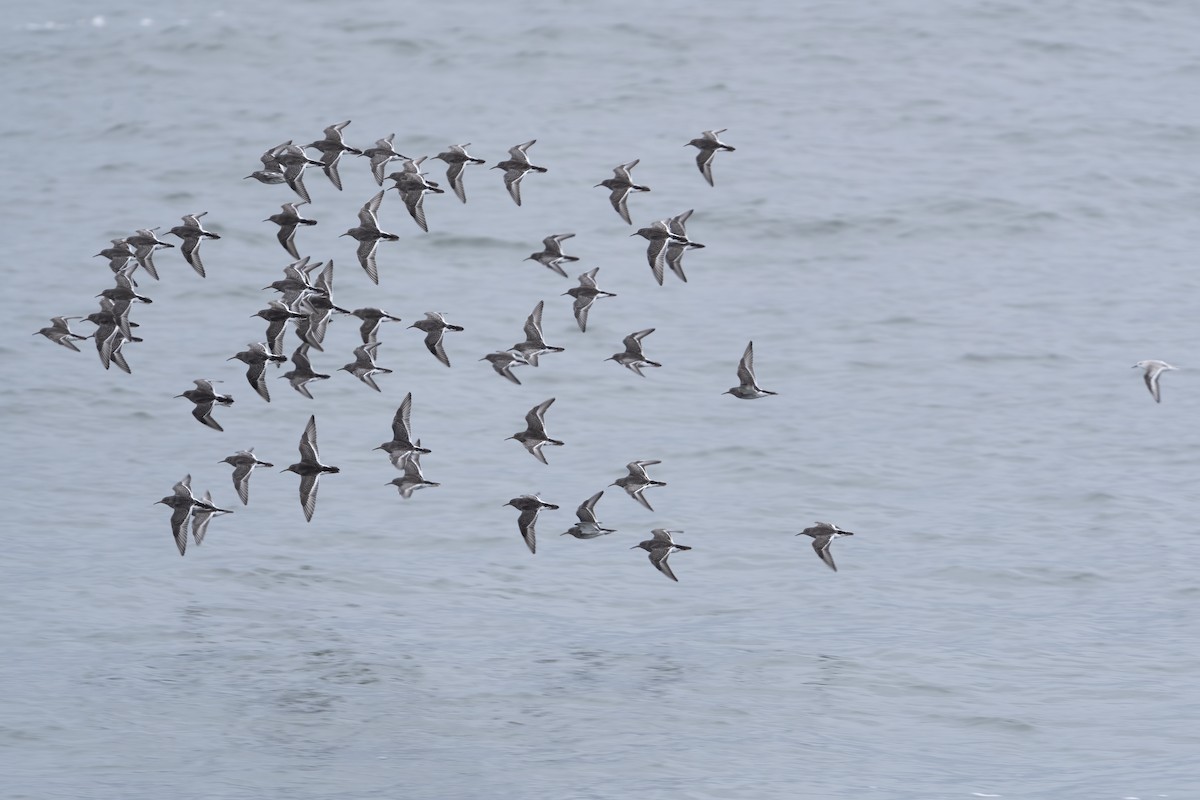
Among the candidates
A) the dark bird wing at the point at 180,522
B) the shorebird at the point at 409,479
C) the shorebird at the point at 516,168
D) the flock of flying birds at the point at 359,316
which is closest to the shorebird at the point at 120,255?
the flock of flying birds at the point at 359,316

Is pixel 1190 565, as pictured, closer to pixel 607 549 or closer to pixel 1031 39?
pixel 607 549

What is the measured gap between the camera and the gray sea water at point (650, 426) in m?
25.5

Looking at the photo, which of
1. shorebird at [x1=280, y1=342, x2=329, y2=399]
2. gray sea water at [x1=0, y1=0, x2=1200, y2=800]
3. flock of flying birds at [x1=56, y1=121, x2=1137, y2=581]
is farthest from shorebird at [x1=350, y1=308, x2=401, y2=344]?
gray sea water at [x1=0, y1=0, x2=1200, y2=800]

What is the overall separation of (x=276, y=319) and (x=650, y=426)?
12177 mm

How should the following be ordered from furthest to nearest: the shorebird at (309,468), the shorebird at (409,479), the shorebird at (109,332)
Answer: the shorebird at (409,479) < the shorebird at (109,332) < the shorebird at (309,468)

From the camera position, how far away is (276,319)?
24.4 meters

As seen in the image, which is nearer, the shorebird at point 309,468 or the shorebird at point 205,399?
the shorebird at point 309,468

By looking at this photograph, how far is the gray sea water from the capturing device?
2553 cm

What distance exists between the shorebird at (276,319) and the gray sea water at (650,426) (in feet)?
16.6

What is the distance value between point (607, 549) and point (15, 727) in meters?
9.81

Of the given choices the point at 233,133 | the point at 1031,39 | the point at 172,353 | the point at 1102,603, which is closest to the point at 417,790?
the point at 1102,603

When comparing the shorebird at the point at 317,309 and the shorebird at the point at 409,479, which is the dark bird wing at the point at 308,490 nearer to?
the shorebird at the point at 409,479

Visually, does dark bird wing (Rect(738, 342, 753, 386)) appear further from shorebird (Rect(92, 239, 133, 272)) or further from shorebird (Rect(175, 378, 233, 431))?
shorebird (Rect(92, 239, 133, 272))

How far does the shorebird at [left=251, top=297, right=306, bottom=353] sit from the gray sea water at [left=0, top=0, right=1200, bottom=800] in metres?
5.05
